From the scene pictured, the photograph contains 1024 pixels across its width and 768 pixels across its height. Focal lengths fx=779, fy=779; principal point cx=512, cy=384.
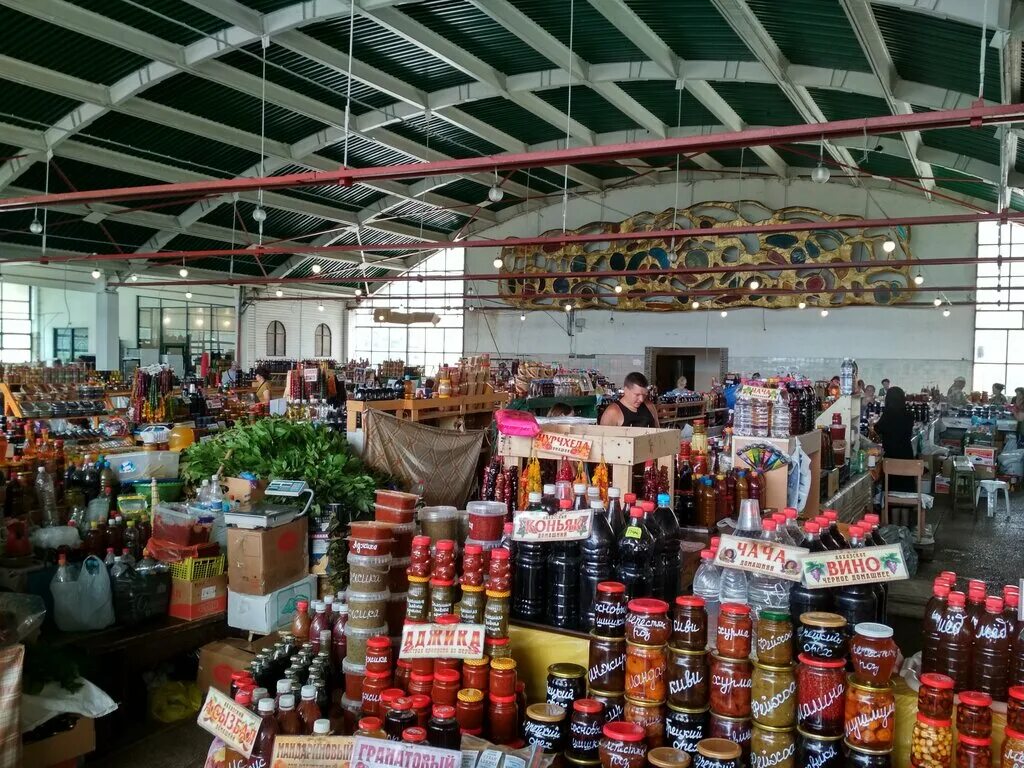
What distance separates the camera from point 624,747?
Result: 1933 mm

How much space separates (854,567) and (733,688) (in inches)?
20.0

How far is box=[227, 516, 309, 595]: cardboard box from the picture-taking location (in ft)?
14.7

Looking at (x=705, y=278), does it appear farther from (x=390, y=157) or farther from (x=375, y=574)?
(x=375, y=574)

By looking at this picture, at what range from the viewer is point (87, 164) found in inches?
559

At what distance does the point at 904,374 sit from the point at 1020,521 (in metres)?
9.61

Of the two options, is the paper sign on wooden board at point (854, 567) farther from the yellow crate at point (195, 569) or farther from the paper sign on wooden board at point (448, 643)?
the yellow crate at point (195, 569)

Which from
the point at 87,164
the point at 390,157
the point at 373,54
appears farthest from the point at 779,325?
the point at 87,164

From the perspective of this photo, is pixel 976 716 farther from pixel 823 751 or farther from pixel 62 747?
pixel 62 747

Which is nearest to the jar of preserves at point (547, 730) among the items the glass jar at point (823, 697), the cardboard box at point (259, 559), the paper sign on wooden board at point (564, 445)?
the glass jar at point (823, 697)

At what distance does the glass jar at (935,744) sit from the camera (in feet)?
5.82

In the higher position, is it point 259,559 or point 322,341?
point 322,341

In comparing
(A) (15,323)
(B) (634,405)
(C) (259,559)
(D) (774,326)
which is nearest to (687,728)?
(C) (259,559)

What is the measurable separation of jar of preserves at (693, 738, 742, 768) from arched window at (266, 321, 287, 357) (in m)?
23.5

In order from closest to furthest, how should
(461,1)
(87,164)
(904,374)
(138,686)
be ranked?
(138,686), (461,1), (87,164), (904,374)
